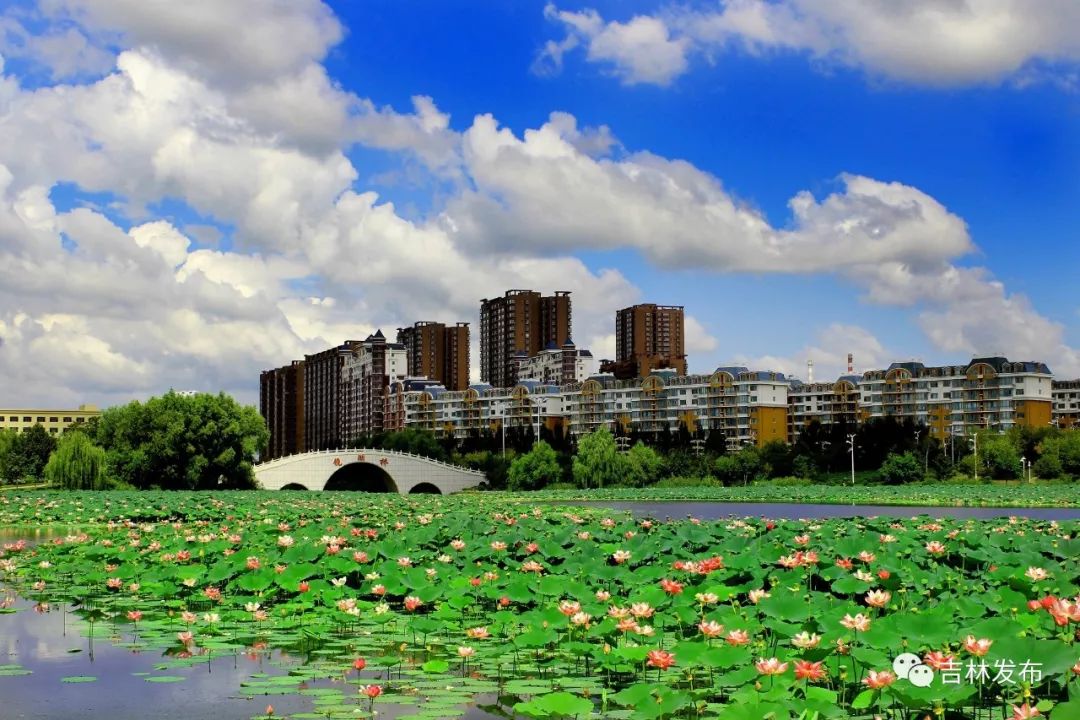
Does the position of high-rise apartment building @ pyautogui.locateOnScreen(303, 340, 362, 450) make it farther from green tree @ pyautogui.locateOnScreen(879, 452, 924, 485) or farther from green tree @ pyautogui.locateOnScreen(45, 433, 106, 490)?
green tree @ pyautogui.locateOnScreen(45, 433, 106, 490)

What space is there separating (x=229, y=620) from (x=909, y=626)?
20.5ft

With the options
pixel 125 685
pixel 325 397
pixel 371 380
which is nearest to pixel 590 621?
pixel 125 685

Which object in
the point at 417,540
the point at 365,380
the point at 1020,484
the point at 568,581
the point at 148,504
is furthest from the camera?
the point at 365,380

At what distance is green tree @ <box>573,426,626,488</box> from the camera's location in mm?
67625

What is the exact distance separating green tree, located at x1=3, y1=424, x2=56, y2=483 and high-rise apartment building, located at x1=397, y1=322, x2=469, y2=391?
195 ft

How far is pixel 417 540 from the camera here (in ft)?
43.8

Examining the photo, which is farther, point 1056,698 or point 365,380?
point 365,380

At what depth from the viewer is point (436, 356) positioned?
129m

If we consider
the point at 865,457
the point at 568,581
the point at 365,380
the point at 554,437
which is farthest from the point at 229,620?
the point at 365,380

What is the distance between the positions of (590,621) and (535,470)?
62.9 metres

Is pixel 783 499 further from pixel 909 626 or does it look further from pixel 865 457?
pixel 909 626

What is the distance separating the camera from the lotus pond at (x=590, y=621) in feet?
18.9

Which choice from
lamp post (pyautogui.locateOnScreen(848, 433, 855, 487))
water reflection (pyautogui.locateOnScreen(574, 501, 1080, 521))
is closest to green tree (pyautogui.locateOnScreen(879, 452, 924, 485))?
lamp post (pyautogui.locateOnScreen(848, 433, 855, 487))

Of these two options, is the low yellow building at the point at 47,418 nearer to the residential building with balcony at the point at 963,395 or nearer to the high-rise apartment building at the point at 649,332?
the high-rise apartment building at the point at 649,332
